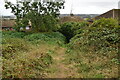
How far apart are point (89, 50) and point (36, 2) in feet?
37.9

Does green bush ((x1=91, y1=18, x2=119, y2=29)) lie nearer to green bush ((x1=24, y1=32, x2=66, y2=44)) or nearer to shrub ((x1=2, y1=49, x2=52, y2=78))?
green bush ((x1=24, y1=32, x2=66, y2=44))

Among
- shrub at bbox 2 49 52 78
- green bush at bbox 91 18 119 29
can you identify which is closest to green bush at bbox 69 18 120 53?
green bush at bbox 91 18 119 29

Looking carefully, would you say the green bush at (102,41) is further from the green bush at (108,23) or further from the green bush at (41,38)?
the green bush at (41,38)

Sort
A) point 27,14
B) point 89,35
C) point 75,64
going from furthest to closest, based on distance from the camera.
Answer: point 27,14, point 89,35, point 75,64

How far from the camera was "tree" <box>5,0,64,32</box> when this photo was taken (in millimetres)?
18812

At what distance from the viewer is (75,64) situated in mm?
6996

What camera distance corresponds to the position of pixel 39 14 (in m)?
19.2

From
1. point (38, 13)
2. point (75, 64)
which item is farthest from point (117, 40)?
point (38, 13)

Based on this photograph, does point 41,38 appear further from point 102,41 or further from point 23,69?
point 23,69

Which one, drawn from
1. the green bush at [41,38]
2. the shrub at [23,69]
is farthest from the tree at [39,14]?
the shrub at [23,69]

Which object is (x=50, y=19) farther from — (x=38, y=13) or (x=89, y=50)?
(x=89, y=50)

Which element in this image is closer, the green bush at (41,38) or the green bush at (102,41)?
the green bush at (102,41)

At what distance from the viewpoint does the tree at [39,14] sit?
1881cm

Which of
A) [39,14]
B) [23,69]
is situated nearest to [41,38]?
[39,14]
